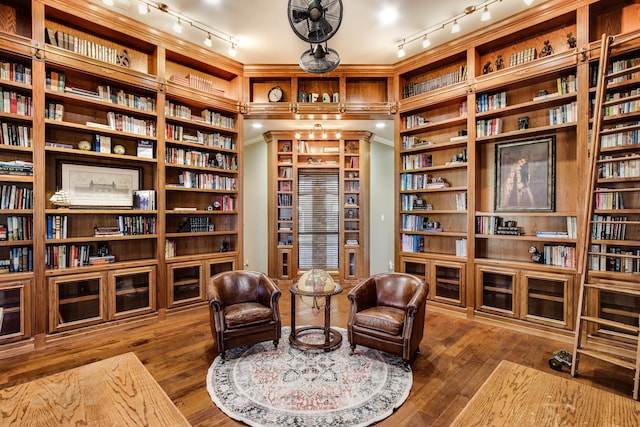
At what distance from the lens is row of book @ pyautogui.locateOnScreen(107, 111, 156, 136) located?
3.63 metres

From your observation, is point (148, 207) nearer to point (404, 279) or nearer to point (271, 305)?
point (271, 305)

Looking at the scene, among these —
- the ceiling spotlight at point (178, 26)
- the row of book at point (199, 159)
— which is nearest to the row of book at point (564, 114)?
the row of book at point (199, 159)

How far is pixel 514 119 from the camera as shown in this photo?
12.8 feet

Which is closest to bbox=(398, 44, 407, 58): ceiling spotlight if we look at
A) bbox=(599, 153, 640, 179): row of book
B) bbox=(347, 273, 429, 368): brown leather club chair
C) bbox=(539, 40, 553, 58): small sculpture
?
bbox=(539, 40, 553, 58): small sculpture

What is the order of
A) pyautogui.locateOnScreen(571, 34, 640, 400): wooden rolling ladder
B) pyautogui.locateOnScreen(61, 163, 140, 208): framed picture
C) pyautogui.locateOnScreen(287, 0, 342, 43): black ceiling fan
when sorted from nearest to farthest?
pyautogui.locateOnScreen(287, 0, 342, 43): black ceiling fan, pyautogui.locateOnScreen(571, 34, 640, 400): wooden rolling ladder, pyautogui.locateOnScreen(61, 163, 140, 208): framed picture

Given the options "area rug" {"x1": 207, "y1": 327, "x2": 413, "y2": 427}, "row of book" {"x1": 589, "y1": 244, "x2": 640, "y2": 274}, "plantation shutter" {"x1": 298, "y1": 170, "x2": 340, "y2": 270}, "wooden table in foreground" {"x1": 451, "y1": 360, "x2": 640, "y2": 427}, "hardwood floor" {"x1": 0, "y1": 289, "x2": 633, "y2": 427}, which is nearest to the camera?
"wooden table in foreground" {"x1": 451, "y1": 360, "x2": 640, "y2": 427}

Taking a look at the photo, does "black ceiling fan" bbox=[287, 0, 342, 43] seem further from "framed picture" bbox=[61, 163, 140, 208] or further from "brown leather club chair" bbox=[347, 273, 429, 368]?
"framed picture" bbox=[61, 163, 140, 208]

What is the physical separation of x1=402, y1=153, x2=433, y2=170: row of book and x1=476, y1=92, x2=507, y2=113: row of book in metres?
0.91

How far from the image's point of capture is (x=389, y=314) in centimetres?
290

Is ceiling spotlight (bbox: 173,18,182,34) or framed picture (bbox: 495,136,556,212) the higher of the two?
ceiling spotlight (bbox: 173,18,182,34)

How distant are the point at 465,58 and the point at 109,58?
460 centimetres

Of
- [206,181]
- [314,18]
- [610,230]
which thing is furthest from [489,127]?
[206,181]

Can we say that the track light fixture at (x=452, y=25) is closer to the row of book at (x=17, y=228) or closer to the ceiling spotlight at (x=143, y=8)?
the ceiling spotlight at (x=143, y=8)

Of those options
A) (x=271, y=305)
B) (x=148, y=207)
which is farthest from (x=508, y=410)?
(x=148, y=207)
